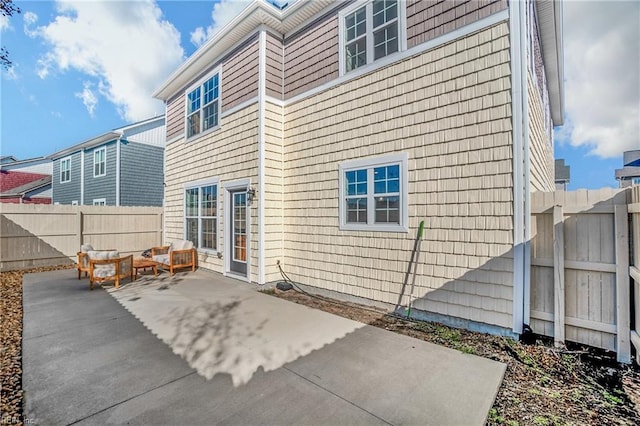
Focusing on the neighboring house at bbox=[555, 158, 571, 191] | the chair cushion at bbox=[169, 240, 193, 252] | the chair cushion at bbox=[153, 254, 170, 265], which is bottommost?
the chair cushion at bbox=[153, 254, 170, 265]

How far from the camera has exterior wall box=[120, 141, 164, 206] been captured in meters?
14.8

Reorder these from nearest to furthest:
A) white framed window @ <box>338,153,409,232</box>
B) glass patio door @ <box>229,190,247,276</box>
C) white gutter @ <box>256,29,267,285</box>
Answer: white framed window @ <box>338,153,409,232</box> → white gutter @ <box>256,29,267,285</box> → glass patio door @ <box>229,190,247,276</box>

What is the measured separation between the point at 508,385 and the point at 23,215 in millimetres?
11981

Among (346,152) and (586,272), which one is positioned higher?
(346,152)

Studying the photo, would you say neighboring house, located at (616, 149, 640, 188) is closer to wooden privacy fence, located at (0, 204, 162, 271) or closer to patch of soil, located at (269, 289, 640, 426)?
patch of soil, located at (269, 289, 640, 426)

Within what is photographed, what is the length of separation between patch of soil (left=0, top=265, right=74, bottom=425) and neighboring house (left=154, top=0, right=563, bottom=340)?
3.71 m

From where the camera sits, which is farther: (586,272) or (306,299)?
(306,299)

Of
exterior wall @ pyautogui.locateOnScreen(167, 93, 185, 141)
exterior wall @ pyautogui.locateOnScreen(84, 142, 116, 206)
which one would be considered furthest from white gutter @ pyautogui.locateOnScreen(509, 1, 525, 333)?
exterior wall @ pyautogui.locateOnScreen(84, 142, 116, 206)

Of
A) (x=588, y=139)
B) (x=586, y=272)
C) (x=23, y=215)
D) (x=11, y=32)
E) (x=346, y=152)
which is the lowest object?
(x=586, y=272)

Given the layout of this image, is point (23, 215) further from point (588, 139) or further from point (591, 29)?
point (588, 139)

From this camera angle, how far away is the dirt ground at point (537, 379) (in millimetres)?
2314

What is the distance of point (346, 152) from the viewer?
5.57m

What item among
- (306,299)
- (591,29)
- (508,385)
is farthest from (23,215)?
(591,29)

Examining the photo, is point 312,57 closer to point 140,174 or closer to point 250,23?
point 250,23
